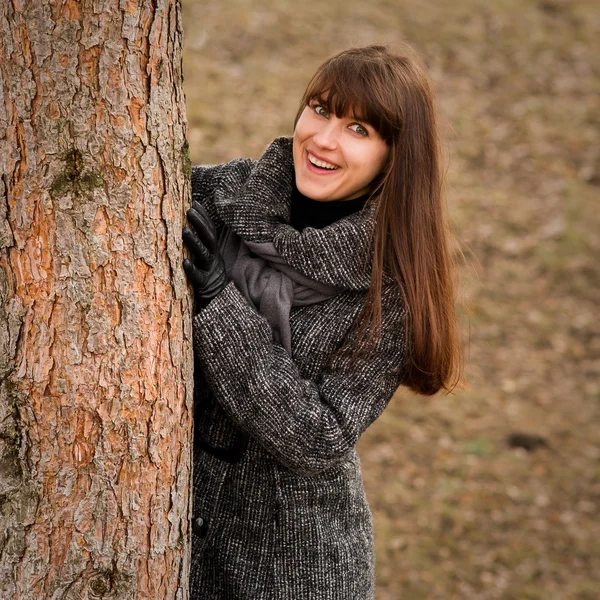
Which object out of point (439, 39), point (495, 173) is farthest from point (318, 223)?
point (439, 39)

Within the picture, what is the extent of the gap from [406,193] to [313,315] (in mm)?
419

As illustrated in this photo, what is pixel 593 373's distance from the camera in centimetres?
559

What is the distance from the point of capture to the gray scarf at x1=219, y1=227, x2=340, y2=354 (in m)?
2.04

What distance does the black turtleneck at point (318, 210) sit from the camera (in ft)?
7.20

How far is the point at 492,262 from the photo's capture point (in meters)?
6.38

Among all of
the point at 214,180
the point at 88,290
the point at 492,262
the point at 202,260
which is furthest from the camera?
the point at 492,262

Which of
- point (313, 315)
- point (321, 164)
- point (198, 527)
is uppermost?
point (321, 164)

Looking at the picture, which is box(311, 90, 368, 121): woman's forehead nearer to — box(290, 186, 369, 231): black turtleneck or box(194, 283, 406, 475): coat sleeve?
box(290, 186, 369, 231): black turtleneck

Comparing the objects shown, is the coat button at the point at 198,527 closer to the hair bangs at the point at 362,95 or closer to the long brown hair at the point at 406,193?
the long brown hair at the point at 406,193

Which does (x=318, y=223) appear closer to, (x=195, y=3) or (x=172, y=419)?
A: (x=172, y=419)

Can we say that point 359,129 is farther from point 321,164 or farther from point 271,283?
point 271,283

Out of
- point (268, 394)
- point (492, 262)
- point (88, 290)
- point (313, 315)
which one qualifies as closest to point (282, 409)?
point (268, 394)

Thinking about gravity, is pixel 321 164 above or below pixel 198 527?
above

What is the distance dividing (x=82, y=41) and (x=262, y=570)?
4.82 ft
